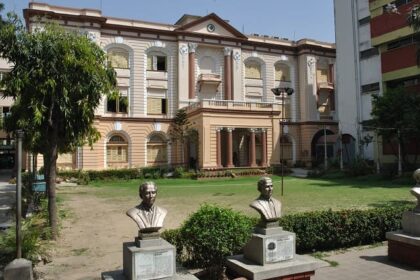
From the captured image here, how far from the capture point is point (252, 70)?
1480 inches

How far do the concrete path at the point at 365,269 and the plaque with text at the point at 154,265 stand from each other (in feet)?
8.54

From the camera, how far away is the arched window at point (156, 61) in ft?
111

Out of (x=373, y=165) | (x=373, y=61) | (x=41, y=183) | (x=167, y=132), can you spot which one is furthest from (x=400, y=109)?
(x=41, y=183)

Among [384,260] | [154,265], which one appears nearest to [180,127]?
[384,260]

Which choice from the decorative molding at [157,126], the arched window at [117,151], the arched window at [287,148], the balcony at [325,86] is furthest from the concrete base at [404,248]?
the balcony at [325,86]

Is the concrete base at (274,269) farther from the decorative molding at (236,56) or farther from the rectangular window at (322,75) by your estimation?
the rectangular window at (322,75)

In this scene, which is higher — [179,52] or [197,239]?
[179,52]

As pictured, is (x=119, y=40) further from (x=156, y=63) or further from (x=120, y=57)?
(x=156, y=63)

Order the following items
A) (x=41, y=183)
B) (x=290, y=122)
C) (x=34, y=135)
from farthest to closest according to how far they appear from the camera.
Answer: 1. (x=290, y=122)
2. (x=41, y=183)
3. (x=34, y=135)

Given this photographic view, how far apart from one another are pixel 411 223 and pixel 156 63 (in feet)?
96.4

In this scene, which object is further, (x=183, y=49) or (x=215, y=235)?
(x=183, y=49)

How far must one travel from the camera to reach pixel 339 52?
3547 centimetres

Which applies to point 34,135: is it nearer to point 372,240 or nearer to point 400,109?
point 372,240

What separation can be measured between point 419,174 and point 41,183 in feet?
A: 46.6
